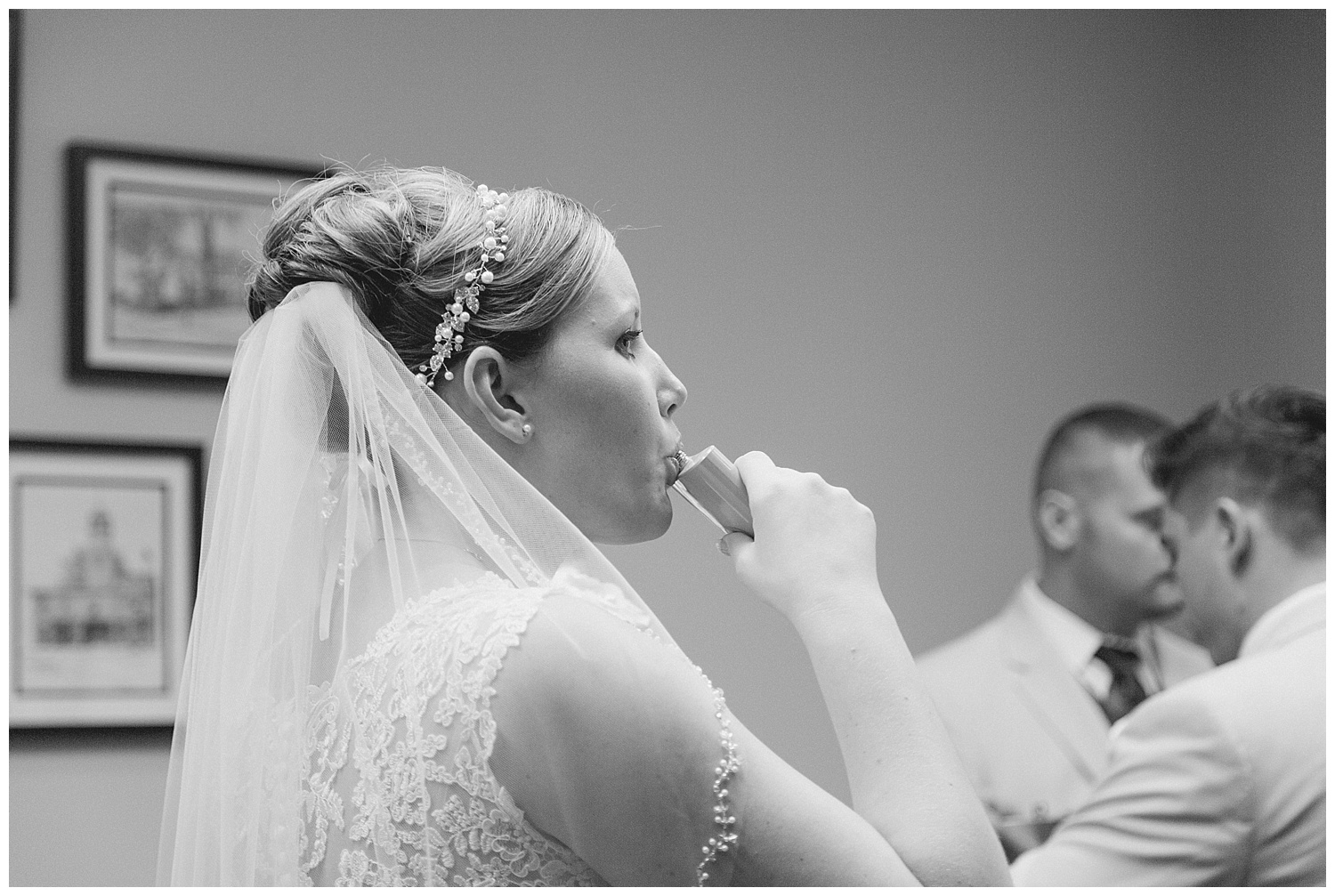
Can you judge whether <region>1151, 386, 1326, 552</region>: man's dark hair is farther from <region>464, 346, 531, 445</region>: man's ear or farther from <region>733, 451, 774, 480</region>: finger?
<region>464, 346, 531, 445</region>: man's ear

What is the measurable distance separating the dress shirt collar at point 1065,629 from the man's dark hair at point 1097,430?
242 millimetres

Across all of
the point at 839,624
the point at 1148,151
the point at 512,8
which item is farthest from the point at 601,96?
the point at 839,624

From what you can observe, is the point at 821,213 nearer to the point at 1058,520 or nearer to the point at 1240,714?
the point at 1058,520

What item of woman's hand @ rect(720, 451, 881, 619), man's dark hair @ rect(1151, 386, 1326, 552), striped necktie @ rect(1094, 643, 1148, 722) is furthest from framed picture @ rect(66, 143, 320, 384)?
striped necktie @ rect(1094, 643, 1148, 722)

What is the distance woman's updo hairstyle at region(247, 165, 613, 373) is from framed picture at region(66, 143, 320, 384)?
4.87ft

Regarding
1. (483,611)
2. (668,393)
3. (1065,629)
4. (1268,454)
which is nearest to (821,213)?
(1065,629)

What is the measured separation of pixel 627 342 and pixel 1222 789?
1016mm

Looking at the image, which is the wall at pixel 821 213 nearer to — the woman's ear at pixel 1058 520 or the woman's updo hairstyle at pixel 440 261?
the woman's ear at pixel 1058 520

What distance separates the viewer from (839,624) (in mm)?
1135

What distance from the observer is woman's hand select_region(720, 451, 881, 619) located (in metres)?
1.17

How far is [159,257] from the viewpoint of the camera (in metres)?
2.76

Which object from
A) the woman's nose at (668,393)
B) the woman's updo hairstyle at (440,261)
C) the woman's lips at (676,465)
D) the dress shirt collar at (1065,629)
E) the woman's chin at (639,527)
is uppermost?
the woman's updo hairstyle at (440,261)

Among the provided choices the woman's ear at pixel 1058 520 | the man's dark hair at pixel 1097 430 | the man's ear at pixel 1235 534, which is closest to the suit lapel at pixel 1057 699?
the woman's ear at pixel 1058 520

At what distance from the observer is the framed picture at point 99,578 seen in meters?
2.60
